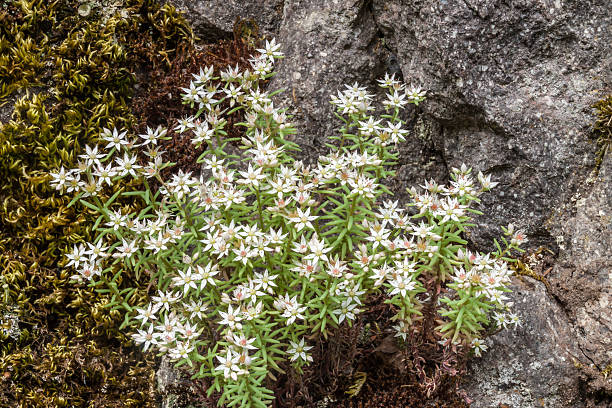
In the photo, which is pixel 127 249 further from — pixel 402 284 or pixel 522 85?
pixel 522 85

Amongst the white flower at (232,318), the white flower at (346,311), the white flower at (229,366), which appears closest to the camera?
the white flower at (229,366)

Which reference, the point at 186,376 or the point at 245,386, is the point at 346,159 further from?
the point at 186,376

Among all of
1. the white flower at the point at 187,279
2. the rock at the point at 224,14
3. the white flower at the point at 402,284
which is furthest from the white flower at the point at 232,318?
the rock at the point at 224,14

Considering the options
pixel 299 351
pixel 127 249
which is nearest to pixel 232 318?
pixel 299 351

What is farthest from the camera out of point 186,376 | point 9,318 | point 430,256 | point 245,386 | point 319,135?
point 319,135

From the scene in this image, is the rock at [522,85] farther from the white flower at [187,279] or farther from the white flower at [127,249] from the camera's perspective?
the white flower at [127,249]

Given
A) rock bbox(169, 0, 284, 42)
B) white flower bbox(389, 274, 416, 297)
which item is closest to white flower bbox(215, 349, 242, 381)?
white flower bbox(389, 274, 416, 297)

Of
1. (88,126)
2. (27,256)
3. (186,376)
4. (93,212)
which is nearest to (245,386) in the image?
(186,376)

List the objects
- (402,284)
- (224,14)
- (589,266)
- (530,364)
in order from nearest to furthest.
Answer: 1. (402,284)
2. (530,364)
3. (589,266)
4. (224,14)
